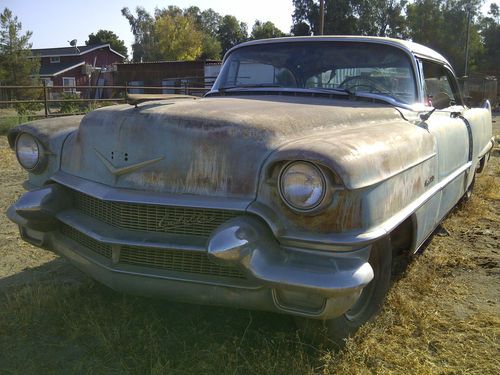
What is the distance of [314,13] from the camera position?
163ft

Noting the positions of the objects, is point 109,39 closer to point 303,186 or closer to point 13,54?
point 13,54

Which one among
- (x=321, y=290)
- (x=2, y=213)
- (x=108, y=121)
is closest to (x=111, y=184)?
(x=108, y=121)

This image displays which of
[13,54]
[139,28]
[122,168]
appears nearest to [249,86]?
[122,168]

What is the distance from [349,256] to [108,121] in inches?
56.3

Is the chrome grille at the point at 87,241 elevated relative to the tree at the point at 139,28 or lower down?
lower down

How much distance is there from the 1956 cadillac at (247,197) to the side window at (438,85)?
55 centimetres

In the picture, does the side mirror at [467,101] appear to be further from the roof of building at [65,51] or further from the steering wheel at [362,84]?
the roof of building at [65,51]

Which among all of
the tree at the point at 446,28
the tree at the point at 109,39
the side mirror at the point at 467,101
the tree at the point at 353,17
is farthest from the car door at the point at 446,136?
the tree at the point at 109,39

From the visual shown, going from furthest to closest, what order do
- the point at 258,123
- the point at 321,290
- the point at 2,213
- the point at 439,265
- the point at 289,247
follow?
the point at 2,213 < the point at 439,265 < the point at 258,123 < the point at 289,247 < the point at 321,290

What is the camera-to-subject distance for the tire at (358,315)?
8.01 ft

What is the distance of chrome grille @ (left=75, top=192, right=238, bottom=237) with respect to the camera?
2.34 metres

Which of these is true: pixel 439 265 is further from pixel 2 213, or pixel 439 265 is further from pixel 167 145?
pixel 2 213

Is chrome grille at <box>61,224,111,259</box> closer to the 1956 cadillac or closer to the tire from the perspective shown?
the 1956 cadillac

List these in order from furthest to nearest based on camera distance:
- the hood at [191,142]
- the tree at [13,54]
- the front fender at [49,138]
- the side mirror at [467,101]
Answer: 1. the tree at [13,54]
2. the side mirror at [467,101]
3. the front fender at [49,138]
4. the hood at [191,142]
